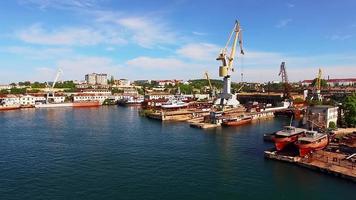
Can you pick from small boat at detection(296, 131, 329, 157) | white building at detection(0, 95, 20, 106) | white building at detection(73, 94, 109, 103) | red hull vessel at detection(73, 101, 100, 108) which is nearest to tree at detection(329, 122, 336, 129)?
small boat at detection(296, 131, 329, 157)

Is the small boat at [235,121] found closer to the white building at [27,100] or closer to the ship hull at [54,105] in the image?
the ship hull at [54,105]

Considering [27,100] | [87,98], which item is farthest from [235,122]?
[27,100]

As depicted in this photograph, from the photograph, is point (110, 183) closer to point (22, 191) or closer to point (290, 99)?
point (22, 191)

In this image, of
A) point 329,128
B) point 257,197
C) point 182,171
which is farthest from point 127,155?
point 329,128

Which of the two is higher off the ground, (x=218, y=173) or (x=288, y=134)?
(x=288, y=134)

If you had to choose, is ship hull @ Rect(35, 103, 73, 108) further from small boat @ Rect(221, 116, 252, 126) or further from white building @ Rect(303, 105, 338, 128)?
white building @ Rect(303, 105, 338, 128)

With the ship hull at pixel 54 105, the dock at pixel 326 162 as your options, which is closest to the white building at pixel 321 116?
the dock at pixel 326 162
